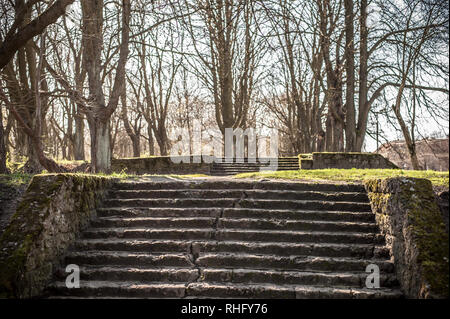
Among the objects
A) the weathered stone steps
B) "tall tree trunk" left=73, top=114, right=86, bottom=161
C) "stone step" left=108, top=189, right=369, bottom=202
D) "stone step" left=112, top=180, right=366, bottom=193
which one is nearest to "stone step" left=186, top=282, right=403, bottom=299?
the weathered stone steps

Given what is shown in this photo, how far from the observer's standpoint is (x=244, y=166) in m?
20.3

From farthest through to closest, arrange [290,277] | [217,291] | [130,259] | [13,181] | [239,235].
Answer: [13,181]
[239,235]
[130,259]
[290,277]
[217,291]

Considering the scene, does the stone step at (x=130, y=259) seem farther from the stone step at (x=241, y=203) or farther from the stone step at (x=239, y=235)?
the stone step at (x=241, y=203)

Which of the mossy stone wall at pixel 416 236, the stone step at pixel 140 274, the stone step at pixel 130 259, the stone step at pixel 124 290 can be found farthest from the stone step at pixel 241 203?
the stone step at pixel 124 290

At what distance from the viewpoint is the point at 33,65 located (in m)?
14.9

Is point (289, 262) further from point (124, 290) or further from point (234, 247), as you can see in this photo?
point (124, 290)

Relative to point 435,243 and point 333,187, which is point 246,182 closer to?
point 333,187

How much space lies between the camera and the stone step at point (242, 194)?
6.75 m

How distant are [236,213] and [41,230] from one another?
3081mm

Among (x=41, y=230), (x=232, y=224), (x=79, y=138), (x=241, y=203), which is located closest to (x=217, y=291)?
(x=232, y=224)

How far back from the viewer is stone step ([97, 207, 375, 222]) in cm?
619

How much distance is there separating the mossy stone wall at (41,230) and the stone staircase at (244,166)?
12.2 metres

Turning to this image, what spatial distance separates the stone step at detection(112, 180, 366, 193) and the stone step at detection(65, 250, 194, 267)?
2.19 metres

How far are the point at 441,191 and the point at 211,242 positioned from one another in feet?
11.8
